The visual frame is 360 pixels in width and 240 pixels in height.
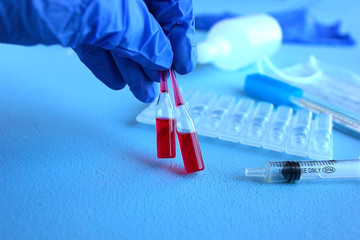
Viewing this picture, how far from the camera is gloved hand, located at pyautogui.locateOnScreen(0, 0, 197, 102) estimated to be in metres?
0.59

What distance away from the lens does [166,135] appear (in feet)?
2.59

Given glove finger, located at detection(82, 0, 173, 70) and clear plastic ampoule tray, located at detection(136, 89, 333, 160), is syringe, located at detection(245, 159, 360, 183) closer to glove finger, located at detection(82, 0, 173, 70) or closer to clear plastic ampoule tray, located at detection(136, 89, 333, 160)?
clear plastic ampoule tray, located at detection(136, 89, 333, 160)

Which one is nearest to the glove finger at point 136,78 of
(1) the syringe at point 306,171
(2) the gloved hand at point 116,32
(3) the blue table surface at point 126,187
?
(2) the gloved hand at point 116,32

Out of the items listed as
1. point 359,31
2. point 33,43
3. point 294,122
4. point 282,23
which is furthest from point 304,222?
point 359,31

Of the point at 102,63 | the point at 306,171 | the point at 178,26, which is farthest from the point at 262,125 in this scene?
the point at 102,63

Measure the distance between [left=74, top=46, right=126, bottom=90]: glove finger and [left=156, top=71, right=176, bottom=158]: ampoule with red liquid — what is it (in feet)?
0.59

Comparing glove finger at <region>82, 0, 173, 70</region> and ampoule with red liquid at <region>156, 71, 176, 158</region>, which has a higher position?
glove finger at <region>82, 0, 173, 70</region>

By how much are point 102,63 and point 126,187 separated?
34cm

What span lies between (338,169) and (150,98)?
0.48 m

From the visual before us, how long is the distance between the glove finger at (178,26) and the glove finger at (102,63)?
162 mm

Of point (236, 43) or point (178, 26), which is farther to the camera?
point (236, 43)

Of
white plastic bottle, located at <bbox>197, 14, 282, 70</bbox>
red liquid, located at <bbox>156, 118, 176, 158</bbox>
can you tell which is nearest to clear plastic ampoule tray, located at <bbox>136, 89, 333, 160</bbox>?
red liquid, located at <bbox>156, 118, 176, 158</bbox>

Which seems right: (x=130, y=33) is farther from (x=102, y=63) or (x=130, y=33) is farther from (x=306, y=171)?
(x=306, y=171)

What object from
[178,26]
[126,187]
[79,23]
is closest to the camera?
[79,23]
